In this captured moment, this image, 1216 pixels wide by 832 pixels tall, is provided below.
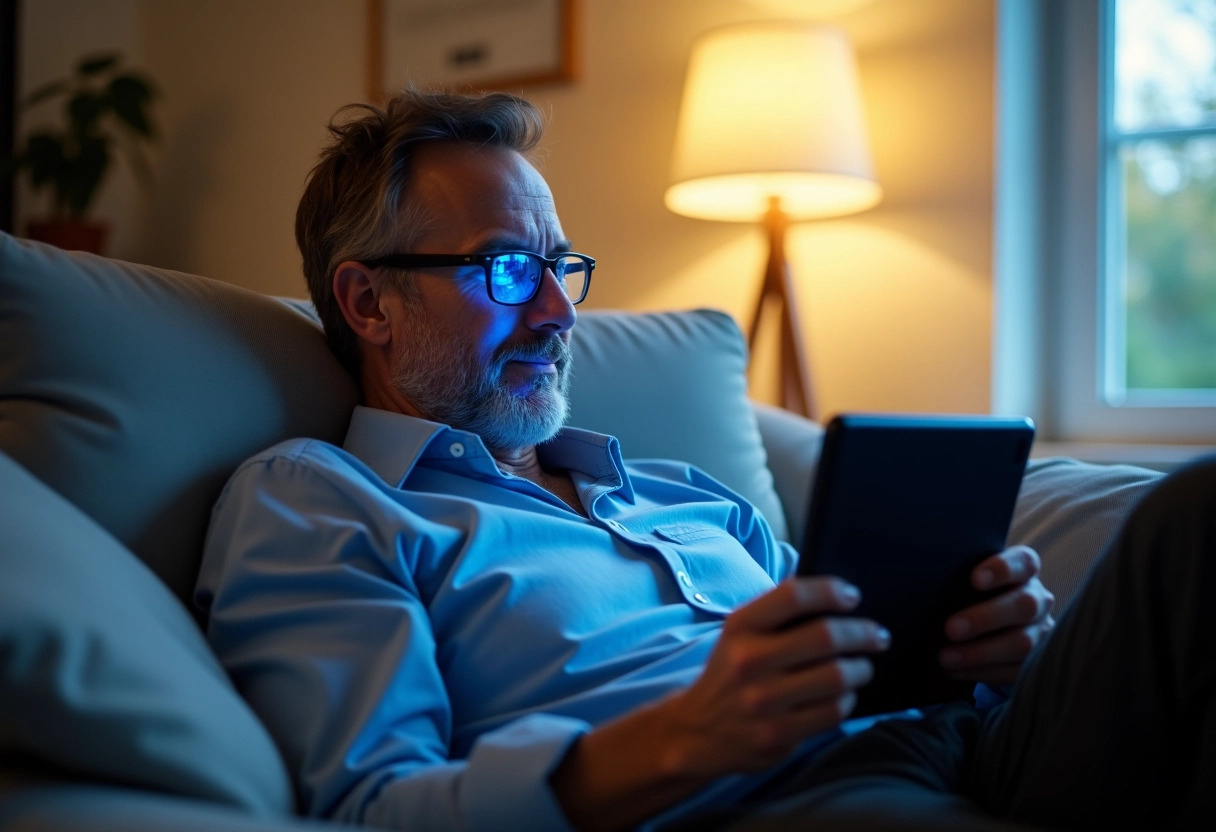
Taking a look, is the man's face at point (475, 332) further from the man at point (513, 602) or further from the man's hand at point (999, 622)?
the man's hand at point (999, 622)

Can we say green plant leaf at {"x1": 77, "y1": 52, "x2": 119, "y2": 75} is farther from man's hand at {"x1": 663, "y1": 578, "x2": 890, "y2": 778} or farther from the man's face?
man's hand at {"x1": 663, "y1": 578, "x2": 890, "y2": 778}

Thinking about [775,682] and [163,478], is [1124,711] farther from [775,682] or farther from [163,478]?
[163,478]

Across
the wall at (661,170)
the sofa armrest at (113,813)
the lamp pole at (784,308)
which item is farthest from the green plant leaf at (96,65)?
the sofa armrest at (113,813)

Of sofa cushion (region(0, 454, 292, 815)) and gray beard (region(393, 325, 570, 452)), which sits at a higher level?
Answer: gray beard (region(393, 325, 570, 452))

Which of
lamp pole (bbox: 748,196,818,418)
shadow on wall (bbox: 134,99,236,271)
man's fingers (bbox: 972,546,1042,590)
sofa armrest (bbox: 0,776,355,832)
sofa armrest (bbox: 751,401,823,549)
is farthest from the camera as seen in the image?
shadow on wall (bbox: 134,99,236,271)

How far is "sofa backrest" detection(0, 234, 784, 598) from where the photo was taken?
990 mm

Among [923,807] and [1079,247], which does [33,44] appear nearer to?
[1079,247]

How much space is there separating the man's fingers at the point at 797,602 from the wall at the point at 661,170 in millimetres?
949

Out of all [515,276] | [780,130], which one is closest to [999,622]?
[515,276]

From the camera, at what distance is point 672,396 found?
1.58 meters

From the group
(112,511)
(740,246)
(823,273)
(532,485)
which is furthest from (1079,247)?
(112,511)

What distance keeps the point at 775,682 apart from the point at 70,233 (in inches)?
117

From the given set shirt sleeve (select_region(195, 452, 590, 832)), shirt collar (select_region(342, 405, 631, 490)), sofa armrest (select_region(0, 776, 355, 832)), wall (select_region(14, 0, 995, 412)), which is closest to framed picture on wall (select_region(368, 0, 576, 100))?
wall (select_region(14, 0, 995, 412))

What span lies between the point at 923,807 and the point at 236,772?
1.55 ft
